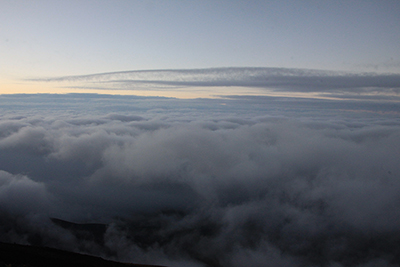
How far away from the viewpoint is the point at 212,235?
592 feet

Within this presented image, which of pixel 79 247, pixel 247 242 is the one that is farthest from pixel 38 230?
pixel 247 242

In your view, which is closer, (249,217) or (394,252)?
(394,252)

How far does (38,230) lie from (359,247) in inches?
8633

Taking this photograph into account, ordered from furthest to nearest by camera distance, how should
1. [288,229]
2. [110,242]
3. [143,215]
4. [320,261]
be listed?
[143,215]
[288,229]
[110,242]
[320,261]

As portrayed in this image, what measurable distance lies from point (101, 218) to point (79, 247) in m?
31.9

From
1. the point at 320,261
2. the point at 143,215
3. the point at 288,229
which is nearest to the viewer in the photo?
the point at 320,261

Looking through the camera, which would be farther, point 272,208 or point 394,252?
point 272,208

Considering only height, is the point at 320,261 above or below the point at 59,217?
below

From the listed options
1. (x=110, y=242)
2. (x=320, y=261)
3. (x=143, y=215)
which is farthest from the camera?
(x=143, y=215)

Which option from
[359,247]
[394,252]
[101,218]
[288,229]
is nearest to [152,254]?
[101,218]

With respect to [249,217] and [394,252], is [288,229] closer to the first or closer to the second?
[249,217]

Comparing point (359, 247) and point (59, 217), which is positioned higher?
point (59, 217)

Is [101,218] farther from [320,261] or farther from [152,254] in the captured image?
[320,261]

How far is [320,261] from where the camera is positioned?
499 feet
